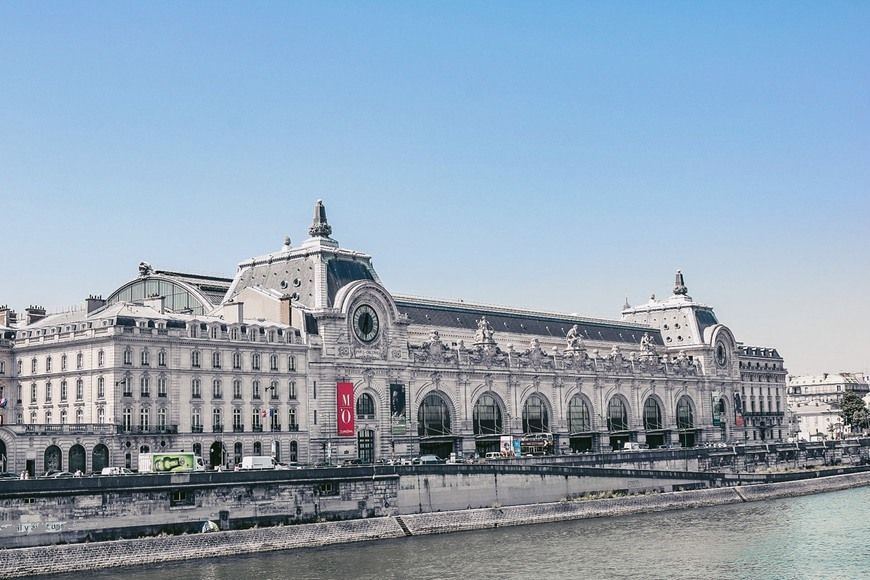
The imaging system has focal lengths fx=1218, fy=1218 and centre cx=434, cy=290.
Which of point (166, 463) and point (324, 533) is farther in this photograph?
point (166, 463)

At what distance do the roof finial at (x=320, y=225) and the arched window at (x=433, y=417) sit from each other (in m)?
20.9

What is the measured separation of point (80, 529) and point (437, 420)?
5907cm

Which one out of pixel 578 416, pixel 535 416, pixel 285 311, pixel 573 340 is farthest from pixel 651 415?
pixel 285 311

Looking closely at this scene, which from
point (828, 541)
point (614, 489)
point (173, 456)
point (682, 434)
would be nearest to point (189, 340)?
point (173, 456)

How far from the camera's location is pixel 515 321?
157750 mm

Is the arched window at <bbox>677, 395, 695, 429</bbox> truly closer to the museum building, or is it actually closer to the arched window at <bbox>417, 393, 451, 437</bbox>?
the museum building

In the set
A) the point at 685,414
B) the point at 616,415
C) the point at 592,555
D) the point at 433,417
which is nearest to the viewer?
the point at 592,555

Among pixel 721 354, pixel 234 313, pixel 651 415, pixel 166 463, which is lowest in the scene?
pixel 166 463

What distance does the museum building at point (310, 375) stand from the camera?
4072 inches

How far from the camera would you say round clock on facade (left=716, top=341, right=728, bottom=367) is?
18262cm

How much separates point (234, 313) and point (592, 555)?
48.3 meters

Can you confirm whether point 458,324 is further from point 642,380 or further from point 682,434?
point 682,434

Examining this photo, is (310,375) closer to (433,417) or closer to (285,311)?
(285,311)

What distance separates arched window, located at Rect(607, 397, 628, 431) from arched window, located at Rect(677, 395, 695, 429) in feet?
43.9
